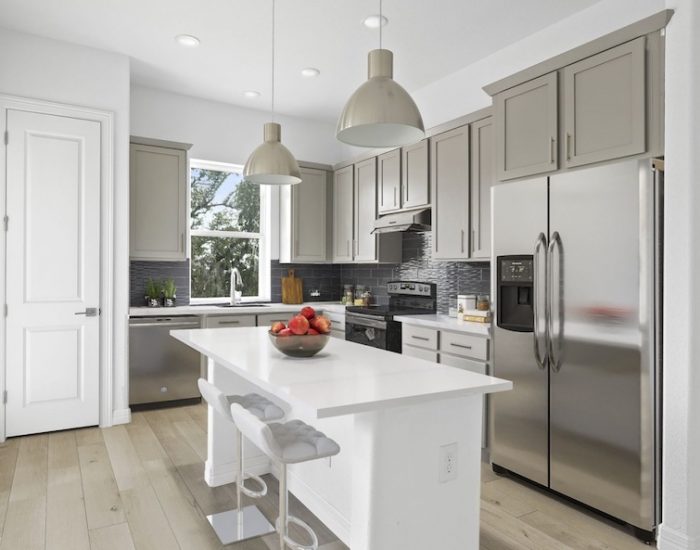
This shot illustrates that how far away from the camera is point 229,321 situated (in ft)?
15.9

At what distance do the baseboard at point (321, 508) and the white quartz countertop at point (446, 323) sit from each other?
149cm

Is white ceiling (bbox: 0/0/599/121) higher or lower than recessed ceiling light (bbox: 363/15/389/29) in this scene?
higher

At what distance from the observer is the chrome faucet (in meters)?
5.37

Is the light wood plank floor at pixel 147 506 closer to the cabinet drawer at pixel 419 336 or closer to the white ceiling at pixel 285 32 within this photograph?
the cabinet drawer at pixel 419 336

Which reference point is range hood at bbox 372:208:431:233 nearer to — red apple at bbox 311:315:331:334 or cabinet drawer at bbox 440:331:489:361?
cabinet drawer at bbox 440:331:489:361

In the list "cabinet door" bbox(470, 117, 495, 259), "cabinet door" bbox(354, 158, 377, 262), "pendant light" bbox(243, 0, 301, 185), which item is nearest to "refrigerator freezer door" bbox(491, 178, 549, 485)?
"cabinet door" bbox(470, 117, 495, 259)

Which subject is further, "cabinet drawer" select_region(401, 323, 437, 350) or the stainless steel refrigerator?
"cabinet drawer" select_region(401, 323, 437, 350)

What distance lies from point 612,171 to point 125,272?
3.63 metres

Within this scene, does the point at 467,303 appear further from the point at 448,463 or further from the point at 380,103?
the point at 380,103

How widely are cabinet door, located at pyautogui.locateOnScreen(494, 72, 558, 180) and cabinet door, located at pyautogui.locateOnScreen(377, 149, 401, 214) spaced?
4.96ft

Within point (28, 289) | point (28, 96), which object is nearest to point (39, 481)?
point (28, 289)

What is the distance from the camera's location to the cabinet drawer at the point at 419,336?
382cm

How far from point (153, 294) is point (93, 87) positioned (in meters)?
1.88

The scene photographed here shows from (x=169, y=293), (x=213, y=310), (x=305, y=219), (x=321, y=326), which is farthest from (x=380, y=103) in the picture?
(x=305, y=219)
